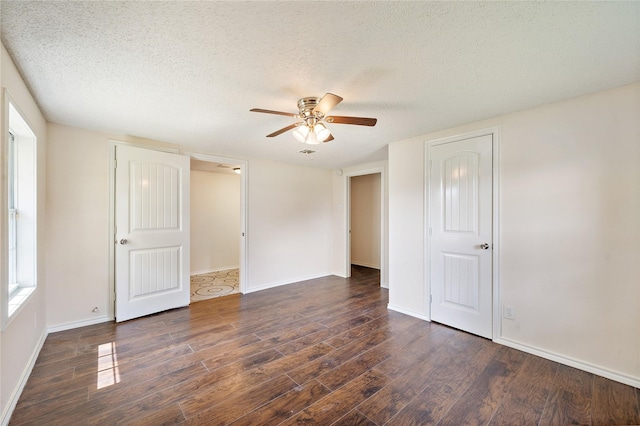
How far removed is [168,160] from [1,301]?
223 cm

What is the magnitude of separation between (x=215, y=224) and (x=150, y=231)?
8.29ft

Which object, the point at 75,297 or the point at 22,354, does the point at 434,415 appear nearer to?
the point at 22,354

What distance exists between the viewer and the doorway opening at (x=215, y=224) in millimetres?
5375

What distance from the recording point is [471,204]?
9.04 ft

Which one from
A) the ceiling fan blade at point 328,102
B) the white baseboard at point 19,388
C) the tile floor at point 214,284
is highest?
the ceiling fan blade at point 328,102

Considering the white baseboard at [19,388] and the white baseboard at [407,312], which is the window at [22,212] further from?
the white baseboard at [407,312]

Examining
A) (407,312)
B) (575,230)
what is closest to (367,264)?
(407,312)

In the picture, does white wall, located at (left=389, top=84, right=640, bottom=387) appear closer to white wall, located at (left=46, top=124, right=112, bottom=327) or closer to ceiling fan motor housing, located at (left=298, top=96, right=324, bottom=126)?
ceiling fan motor housing, located at (left=298, top=96, right=324, bottom=126)

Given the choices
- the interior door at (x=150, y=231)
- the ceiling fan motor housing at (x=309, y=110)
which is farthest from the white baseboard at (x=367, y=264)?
the ceiling fan motor housing at (x=309, y=110)

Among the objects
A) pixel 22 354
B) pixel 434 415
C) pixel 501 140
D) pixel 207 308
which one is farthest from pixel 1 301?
pixel 501 140

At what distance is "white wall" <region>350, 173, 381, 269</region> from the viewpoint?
615cm

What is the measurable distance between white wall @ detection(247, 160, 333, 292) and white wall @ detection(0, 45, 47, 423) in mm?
2354

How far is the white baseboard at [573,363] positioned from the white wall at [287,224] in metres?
3.25

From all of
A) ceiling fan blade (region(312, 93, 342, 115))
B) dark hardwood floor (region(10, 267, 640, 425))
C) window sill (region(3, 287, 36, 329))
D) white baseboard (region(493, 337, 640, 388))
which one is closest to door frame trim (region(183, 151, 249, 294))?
dark hardwood floor (region(10, 267, 640, 425))
